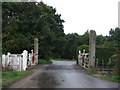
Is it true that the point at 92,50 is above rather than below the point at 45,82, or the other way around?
above

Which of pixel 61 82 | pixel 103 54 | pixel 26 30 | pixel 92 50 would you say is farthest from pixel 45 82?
pixel 26 30

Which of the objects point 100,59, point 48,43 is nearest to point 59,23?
point 48,43

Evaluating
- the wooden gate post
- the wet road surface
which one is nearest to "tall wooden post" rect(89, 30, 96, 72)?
the wooden gate post

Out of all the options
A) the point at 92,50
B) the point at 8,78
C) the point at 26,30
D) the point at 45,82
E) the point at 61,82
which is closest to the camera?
the point at 45,82

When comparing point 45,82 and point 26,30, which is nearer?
point 45,82

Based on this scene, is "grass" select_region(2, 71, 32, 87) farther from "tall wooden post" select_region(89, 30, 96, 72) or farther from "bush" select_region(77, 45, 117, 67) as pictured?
"bush" select_region(77, 45, 117, 67)

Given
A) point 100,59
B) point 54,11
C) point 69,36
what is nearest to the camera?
point 100,59

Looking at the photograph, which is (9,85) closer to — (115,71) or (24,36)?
(115,71)

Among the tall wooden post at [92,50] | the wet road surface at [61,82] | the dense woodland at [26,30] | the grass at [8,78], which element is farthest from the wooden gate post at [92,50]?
the grass at [8,78]

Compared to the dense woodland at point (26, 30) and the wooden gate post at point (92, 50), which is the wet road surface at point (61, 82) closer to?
the wooden gate post at point (92, 50)

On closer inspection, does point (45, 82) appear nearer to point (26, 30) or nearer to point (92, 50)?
point (92, 50)

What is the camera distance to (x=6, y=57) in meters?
19.0

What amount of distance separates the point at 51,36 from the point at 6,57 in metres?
16.0

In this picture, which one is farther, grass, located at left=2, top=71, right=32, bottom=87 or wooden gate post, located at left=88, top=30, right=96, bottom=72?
wooden gate post, located at left=88, top=30, right=96, bottom=72
